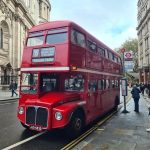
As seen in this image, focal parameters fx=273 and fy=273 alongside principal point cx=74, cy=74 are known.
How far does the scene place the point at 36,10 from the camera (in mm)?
69500

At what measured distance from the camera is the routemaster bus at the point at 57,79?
28.3 ft

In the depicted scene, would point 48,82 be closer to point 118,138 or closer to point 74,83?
point 74,83

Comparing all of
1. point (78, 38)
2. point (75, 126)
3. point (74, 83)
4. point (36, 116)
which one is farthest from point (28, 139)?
point (78, 38)

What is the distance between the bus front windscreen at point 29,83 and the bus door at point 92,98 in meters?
2.39

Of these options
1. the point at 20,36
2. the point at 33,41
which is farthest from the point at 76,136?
the point at 20,36

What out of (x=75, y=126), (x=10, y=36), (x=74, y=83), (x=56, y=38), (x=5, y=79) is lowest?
(x=75, y=126)

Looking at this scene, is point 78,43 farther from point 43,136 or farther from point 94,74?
point 43,136

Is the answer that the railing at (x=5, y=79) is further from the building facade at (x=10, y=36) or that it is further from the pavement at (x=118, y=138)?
the pavement at (x=118, y=138)

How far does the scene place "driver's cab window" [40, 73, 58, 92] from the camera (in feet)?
30.8

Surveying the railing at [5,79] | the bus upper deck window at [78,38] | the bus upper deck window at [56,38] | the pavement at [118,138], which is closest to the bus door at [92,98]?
the pavement at [118,138]

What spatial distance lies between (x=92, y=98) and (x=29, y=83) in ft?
9.70

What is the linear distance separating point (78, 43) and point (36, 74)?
193 cm

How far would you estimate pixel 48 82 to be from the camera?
961cm

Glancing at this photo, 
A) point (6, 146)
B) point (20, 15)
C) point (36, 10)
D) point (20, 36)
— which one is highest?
point (36, 10)
